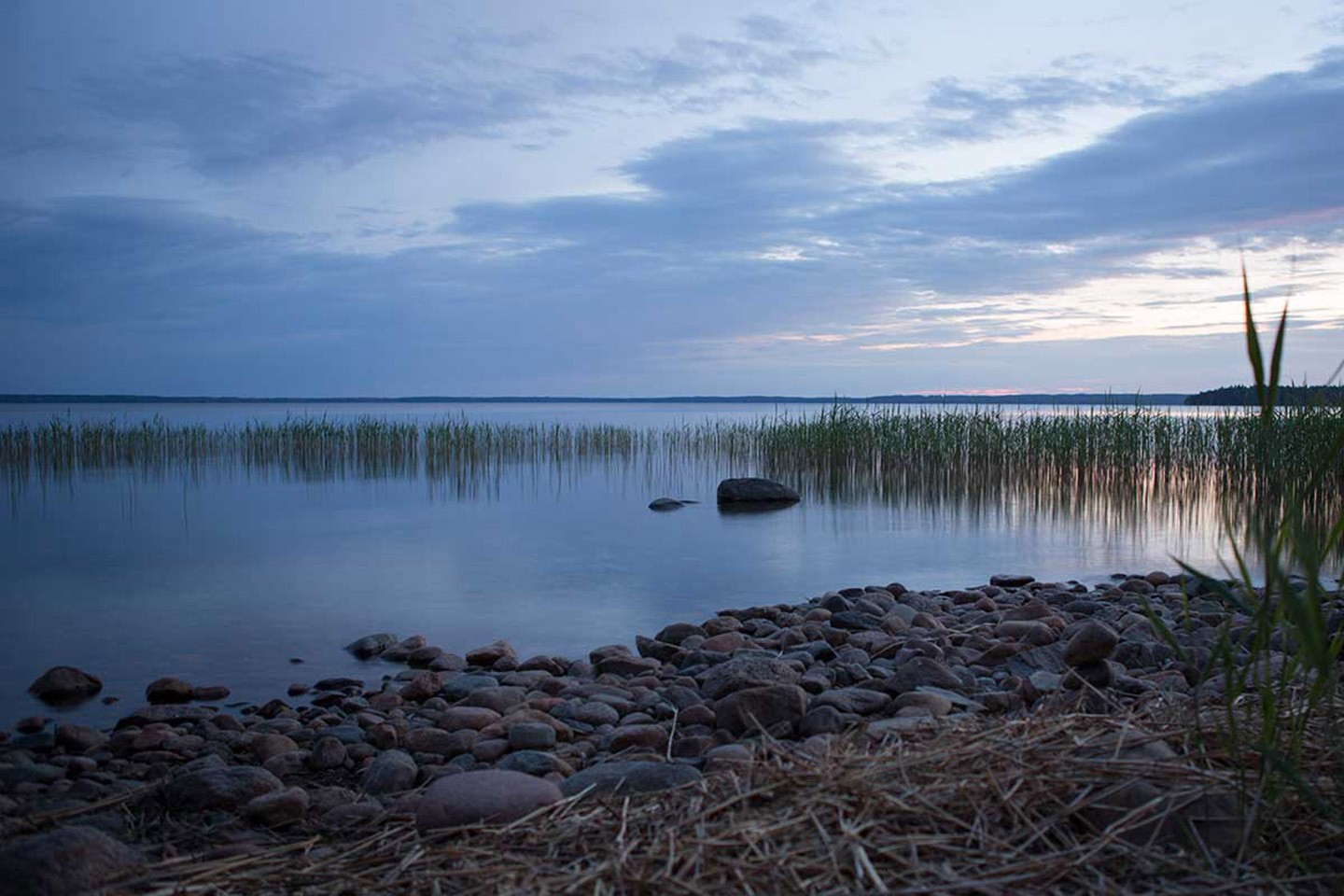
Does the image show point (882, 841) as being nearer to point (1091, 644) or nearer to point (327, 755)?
point (327, 755)

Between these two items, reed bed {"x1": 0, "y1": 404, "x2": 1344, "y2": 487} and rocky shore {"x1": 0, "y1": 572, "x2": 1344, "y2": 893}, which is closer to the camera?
rocky shore {"x1": 0, "y1": 572, "x2": 1344, "y2": 893}

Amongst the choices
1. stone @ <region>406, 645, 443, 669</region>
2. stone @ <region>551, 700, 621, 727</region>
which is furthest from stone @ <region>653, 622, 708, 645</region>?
stone @ <region>551, 700, 621, 727</region>

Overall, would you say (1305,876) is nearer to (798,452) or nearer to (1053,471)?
(1053,471)

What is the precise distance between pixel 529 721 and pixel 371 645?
2387 mm

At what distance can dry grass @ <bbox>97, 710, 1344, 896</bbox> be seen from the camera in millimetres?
1704

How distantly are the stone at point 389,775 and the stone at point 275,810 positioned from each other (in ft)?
1.13

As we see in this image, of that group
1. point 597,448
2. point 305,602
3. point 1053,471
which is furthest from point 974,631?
point 597,448

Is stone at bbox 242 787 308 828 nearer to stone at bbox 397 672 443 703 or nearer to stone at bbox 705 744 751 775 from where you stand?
stone at bbox 705 744 751 775

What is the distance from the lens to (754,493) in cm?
1350

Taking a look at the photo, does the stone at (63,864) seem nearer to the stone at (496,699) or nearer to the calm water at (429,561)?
the stone at (496,699)

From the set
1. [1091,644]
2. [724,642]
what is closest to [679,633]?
[724,642]

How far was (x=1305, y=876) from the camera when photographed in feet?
5.39

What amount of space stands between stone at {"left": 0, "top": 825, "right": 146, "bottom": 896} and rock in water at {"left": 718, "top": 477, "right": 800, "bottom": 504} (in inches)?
454

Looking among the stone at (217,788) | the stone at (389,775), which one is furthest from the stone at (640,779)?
the stone at (217,788)
